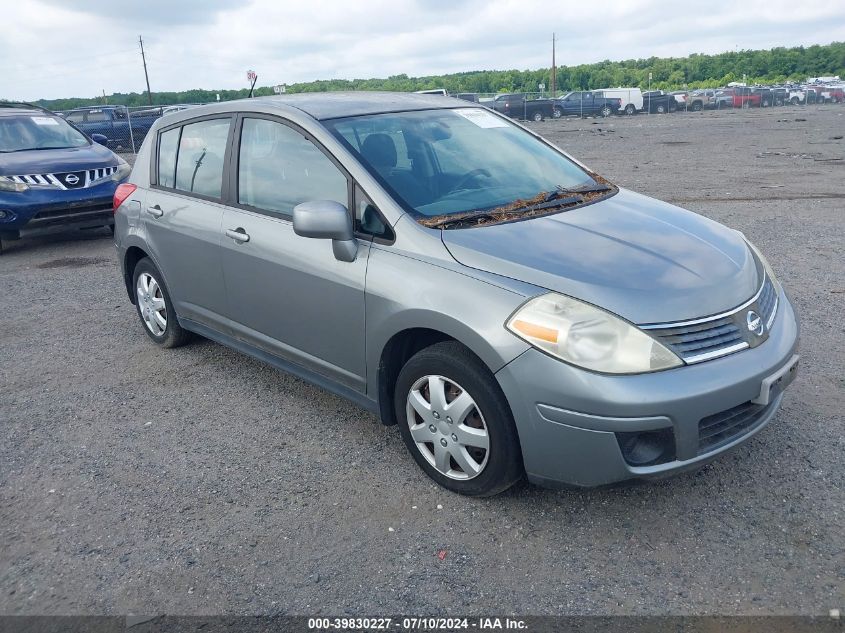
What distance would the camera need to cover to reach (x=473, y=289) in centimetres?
308

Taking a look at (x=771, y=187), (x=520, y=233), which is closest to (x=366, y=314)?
(x=520, y=233)

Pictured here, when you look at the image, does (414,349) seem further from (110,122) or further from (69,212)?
(110,122)

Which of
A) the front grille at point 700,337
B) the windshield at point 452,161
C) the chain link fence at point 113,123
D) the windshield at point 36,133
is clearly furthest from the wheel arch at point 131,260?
the chain link fence at point 113,123

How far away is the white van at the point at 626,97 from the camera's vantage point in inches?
1661

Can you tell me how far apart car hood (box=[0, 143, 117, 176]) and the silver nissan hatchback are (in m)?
5.23

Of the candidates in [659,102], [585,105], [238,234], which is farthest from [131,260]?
[659,102]

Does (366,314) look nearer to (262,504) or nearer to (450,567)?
(262,504)

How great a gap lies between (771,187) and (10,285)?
10.8m

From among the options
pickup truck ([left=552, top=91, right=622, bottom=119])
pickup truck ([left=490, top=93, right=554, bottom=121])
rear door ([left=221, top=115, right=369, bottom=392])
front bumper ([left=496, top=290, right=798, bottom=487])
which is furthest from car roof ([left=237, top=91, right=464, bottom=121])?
pickup truck ([left=552, top=91, right=622, bottom=119])

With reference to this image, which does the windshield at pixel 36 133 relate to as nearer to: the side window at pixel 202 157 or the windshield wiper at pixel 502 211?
the side window at pixel 202 157

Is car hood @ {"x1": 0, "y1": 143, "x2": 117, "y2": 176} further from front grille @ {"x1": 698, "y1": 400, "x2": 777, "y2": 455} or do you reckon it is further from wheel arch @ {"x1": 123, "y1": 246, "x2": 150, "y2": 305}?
front grille @ {"x1": 698, "y1": 400, "x2": 777, "y2": 455}

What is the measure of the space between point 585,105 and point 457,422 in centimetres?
4113

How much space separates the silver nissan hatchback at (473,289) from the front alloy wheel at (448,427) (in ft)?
0.03

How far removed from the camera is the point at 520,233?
133 inches
